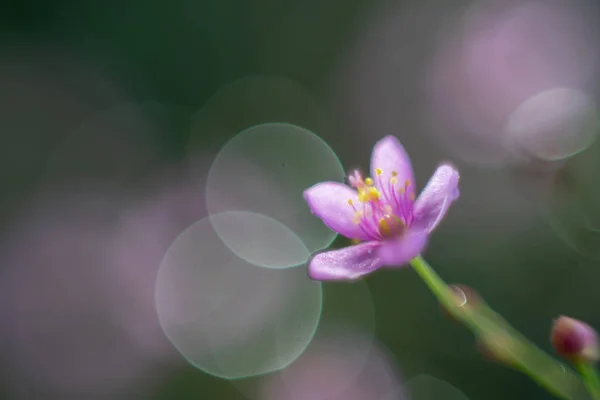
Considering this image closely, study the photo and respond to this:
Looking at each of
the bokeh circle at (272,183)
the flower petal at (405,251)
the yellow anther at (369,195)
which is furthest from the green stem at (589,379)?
the bokeh circle at (272,183)

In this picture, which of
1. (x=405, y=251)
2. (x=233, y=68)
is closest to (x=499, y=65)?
(x=233, y=68)

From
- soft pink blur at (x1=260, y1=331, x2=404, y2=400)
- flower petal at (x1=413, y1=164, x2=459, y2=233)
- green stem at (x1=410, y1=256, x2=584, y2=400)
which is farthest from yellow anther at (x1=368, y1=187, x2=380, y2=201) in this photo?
soft pink blur at (x1=260, y1=331, x2=404, y2=400)

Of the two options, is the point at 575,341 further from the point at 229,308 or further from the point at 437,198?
the point at 229,308

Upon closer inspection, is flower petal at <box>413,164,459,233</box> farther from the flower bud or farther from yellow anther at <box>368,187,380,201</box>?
the flower bud

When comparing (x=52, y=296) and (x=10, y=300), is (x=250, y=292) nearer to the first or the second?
(x=52, y=296)

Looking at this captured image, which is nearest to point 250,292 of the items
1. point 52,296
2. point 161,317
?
point 161,317

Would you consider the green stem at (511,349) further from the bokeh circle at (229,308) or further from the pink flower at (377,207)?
the bokeh circle at (229,308)
